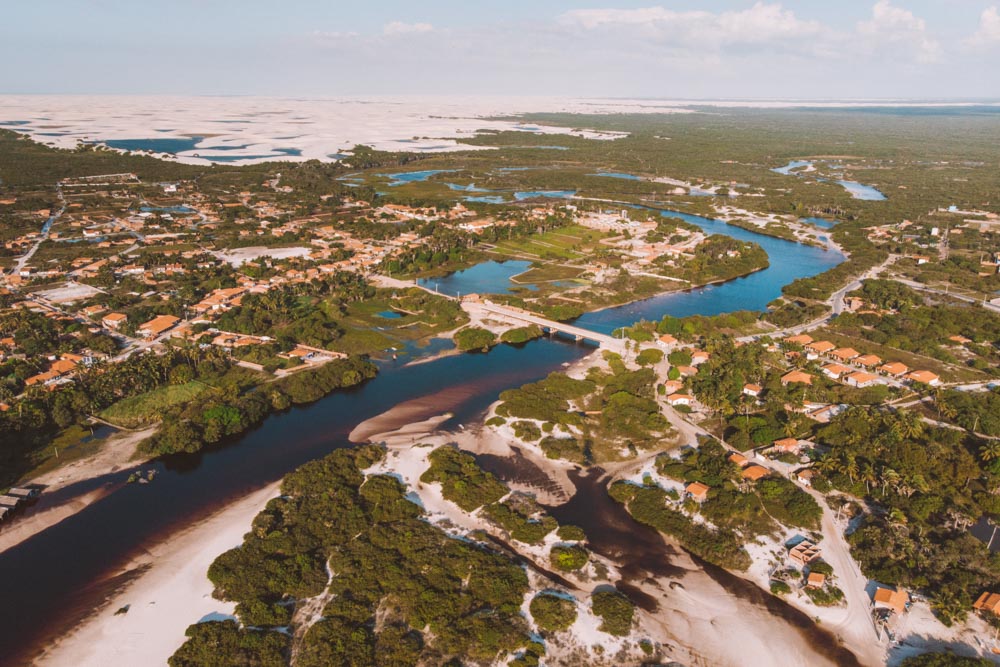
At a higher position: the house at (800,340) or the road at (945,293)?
the road at (945,293)

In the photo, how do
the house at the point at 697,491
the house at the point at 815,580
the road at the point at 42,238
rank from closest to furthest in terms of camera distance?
1. the house at the point at 815,580
2. the house at the point at 697,491
3. the road at the point at 42,238

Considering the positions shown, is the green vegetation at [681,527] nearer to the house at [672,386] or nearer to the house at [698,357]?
the house at [672,386]

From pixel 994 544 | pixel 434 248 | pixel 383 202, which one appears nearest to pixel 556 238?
pixel 434 248

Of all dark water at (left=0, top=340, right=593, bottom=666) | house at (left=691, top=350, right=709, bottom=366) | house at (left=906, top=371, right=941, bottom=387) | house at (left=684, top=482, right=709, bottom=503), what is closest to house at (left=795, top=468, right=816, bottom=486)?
house at (left=684, top=482, right=709, bottom=503)

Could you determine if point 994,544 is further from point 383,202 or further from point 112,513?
point 383,202

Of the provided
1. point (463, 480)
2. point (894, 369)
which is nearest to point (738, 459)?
point (463, 480)

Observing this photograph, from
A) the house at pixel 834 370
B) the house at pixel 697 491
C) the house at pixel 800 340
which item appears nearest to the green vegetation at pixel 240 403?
the house at pixel 697 491
